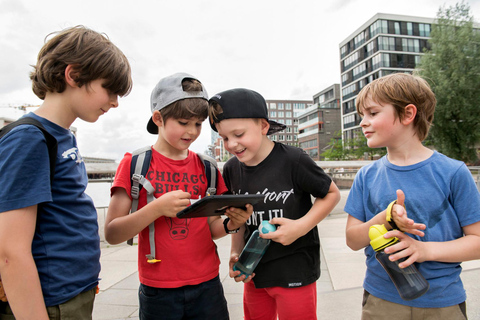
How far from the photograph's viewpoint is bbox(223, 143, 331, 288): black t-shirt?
5.24 ft

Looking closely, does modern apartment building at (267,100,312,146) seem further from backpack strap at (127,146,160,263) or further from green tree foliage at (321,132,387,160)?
backpack strap at (127,146,160,263)

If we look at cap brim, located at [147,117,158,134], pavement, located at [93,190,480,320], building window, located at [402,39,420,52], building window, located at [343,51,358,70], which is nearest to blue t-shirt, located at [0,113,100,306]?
cap brim, located at [147,117,158,134]

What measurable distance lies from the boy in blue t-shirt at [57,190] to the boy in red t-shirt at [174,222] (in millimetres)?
234

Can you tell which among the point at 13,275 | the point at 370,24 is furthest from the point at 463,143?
the point at 370,24

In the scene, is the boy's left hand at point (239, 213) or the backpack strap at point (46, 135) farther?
the boy's left hand at point (239, 213)

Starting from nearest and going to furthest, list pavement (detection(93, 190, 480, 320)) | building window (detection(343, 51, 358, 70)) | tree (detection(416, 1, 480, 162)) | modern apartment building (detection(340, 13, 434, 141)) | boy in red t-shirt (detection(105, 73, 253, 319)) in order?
boy in red t-shirt (detection(105, 73, 253, 319)) < pavement (detection(93, 190, 480, 320)) < tree (detection(416, 1, 480, 162)) < modern apartment building (detection(340, 13, 434, 141)) < building window (detection(343, 51, 358, 70))

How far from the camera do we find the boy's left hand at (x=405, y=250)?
1171 millimetres

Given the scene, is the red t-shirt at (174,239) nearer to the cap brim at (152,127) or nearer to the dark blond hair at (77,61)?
the cap brim at (152,127)

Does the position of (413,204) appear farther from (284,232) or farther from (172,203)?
(172,203)

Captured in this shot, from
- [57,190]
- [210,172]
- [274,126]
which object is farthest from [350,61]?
[57,190]

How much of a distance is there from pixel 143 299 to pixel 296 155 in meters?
1.06

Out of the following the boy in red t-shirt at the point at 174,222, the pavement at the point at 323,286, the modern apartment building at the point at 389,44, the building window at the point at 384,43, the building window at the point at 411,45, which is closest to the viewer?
the boy in red t-shirt at the point at 174,222

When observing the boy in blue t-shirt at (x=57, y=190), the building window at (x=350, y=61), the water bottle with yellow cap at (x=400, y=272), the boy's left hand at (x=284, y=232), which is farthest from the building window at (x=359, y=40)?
the boy in blue t-shirt at (x=57, y=190)

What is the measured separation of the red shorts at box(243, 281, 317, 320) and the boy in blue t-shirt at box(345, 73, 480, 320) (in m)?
0.26
